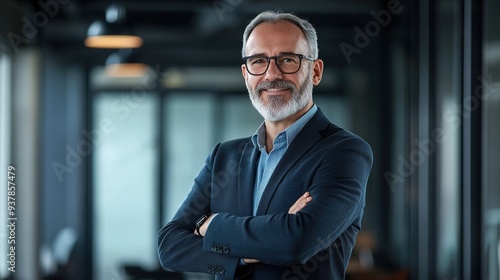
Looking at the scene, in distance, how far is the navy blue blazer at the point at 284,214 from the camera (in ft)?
4.57

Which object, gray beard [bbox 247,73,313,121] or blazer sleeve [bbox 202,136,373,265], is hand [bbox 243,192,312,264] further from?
gray beard [bbox 247,73,313,121]

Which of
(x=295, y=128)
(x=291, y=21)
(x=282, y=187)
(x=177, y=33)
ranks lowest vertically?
(x=282, y=187)

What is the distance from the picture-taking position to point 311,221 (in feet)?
4.55

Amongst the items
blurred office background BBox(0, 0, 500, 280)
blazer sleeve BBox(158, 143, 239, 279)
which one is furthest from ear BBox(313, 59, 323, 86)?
blurred office background BBox(0, 0, 500, 280)

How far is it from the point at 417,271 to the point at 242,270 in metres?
3.29

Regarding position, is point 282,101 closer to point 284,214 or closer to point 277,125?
point 277,125

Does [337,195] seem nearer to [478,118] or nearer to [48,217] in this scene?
[478,118]

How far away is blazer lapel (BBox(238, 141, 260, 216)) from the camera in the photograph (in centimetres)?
151

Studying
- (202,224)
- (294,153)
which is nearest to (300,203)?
(294,153)

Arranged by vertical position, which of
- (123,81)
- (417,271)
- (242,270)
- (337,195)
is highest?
(123,81)

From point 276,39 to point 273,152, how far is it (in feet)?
0.75

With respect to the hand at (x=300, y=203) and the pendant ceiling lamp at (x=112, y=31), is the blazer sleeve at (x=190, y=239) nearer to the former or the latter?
the hand at (x=300, y=203)

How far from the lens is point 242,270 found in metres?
1.47

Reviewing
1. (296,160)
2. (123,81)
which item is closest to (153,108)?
(123,81)
